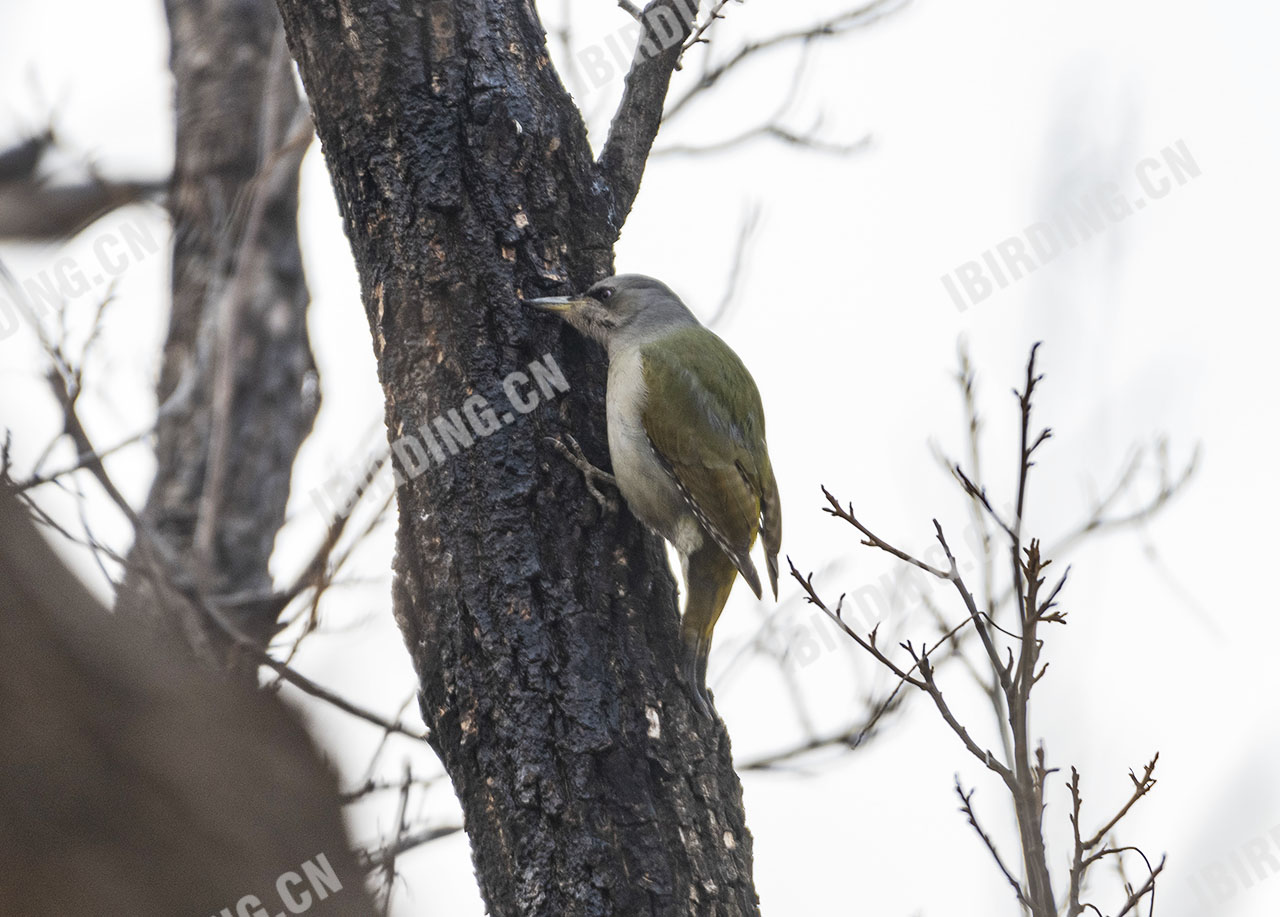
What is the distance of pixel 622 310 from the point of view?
3.68 meters

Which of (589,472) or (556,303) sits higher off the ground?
(556,303)

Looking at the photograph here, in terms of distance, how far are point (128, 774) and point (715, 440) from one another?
120 inches

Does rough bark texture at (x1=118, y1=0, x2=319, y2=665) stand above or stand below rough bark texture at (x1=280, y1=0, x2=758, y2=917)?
above

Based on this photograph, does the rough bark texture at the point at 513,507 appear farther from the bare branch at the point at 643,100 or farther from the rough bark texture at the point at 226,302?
the rough bark texture at the point at 226,302

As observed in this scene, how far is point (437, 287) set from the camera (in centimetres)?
267

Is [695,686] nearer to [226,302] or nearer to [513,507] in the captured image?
[513,507]

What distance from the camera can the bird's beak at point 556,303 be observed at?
2.79 m

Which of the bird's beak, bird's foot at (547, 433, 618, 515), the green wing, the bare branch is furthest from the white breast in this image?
the bare branch

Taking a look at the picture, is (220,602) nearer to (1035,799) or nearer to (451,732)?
(451,732)

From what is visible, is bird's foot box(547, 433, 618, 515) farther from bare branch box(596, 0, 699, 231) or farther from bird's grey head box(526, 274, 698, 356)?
bare branch box(596, 0, 699, 231)

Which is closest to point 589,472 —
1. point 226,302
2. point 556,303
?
point 556,303

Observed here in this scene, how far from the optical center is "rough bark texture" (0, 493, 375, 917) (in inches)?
28.7

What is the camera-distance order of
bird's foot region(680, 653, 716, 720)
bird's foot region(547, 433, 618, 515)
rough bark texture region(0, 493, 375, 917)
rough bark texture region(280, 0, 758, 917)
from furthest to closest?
bird's foot region(547, 433, 618, 515), bird's foot region(680, 653, 716, 720), rough bark texture region(280, 0, 758, 917), rough bark texture region(0, 493, 375, 917)

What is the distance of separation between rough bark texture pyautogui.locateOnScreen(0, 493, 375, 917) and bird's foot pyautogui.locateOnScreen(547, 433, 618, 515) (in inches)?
68.9
